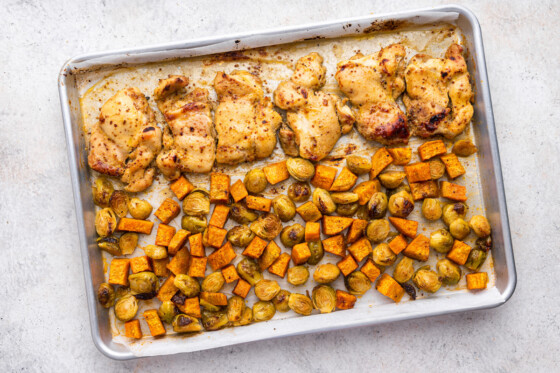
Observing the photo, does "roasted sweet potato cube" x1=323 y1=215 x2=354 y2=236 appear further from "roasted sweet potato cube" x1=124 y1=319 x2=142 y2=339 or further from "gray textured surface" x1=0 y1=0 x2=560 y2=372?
"roasted sweet potato cube" x1=124 y1=319 x2=142 y2=339

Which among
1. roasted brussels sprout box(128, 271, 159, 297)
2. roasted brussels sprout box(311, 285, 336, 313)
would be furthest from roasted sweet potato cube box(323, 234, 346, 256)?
roasted brussels sprout box(128, 271, 159, 297)

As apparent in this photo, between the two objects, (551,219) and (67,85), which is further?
(551,219)

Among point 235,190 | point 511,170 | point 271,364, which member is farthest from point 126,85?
point 511,170

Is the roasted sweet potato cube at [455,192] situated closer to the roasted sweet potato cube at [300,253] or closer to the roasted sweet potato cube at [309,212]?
the roasted sweet potato cube at [309,212]

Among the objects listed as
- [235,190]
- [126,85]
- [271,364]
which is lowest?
[271,364]

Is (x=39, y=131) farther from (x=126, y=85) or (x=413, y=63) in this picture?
(x=413, y=63)

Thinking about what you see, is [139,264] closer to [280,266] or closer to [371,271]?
[280,266]

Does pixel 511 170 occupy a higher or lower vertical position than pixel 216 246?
higher
